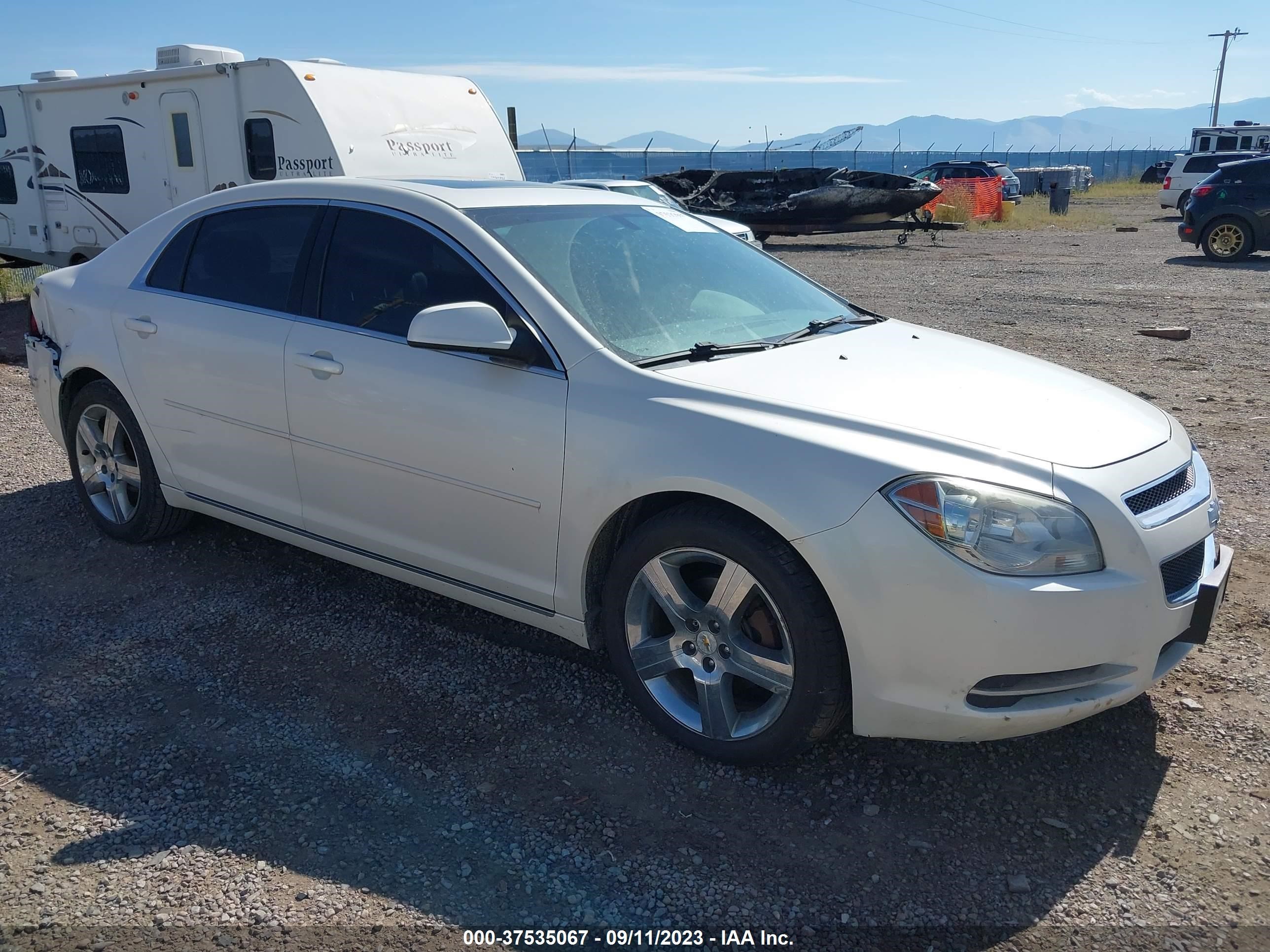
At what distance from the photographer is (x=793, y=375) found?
3297 mm

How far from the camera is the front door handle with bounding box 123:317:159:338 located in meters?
4.50

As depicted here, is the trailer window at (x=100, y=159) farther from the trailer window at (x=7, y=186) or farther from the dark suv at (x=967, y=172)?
the dark suv at (x=967, y=172)

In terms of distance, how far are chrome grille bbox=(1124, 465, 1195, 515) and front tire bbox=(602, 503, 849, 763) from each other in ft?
2.91

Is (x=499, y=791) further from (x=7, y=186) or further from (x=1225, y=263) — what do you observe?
(x=1225, y=263)

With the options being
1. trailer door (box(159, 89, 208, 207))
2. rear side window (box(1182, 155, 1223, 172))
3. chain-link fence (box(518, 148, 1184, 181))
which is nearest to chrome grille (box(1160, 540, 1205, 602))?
chain-link fence (box(518, 148, 1184, 181))

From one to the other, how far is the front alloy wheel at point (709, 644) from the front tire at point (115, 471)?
8.86 feet

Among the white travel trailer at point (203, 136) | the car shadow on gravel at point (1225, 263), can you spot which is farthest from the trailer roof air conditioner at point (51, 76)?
the car shadow on gravel at point (1225, 263)

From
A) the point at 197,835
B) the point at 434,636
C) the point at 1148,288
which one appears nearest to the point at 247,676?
the point at 434,636

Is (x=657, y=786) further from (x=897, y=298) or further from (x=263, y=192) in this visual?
(x=897, y=298)

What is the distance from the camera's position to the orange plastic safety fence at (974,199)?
28.2m

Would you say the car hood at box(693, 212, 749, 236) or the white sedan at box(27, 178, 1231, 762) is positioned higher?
the car hood at box(693, 212, 749, 236)

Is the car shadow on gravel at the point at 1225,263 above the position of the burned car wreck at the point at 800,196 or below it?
below

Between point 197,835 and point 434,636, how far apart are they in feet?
4.40

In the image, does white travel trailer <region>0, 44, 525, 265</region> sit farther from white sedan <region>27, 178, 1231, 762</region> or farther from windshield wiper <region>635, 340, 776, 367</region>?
windshield wiper <region>635, 340, 776, 367</region>
